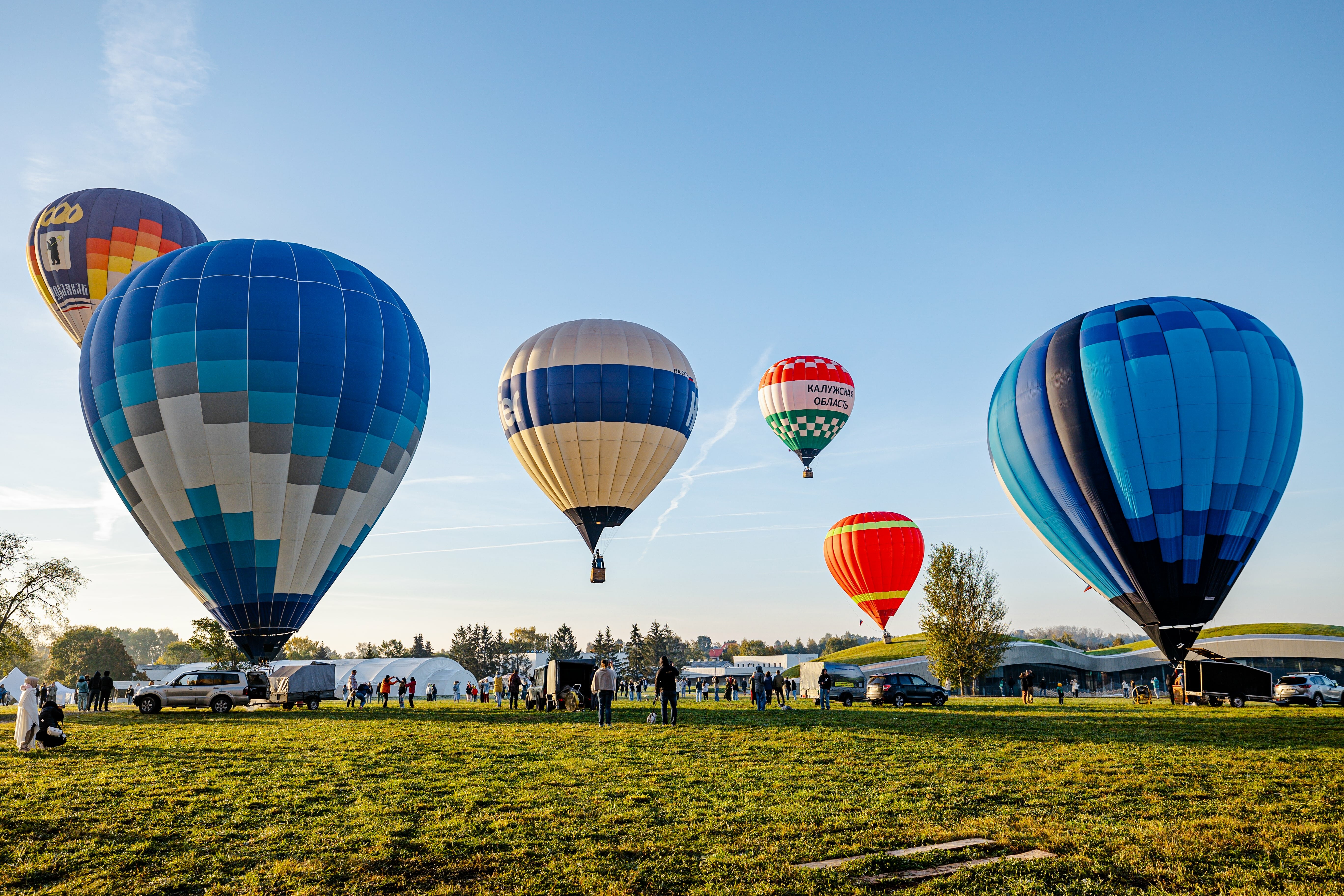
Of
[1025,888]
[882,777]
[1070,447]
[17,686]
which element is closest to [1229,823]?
[1025,888]

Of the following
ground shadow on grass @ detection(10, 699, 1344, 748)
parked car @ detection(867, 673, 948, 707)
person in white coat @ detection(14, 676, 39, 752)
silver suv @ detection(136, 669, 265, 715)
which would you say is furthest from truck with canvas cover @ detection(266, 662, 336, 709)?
parked car @ detection(867, 673, 948, 707)

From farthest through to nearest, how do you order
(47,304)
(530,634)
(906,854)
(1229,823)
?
(530,634), (47,304), (1229,823), (906,854)

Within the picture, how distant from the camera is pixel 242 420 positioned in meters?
25.7

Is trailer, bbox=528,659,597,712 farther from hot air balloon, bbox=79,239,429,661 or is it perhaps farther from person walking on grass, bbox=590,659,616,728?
person walking on grass, bbox=590,659,616,728

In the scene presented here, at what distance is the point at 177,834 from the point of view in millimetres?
8117

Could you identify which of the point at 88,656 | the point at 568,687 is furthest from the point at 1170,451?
the point at 88,656

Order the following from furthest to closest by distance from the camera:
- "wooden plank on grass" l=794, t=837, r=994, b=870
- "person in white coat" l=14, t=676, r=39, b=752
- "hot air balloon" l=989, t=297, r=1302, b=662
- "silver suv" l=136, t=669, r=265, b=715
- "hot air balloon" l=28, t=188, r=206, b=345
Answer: "hot air balloon" l=28, t=188, r=206, b=345 < "silver suv" l=136, t=669, r=265, b=715 < "hot air balloon" l=989, t=297, r=1302, b=662 < "person in white coat" l=14, t=676, r=39, b=752 < "wooden plank on grass" l=794, t=837, r=994, b=870

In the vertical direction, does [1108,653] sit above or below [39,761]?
below

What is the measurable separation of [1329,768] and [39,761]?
19506 mm

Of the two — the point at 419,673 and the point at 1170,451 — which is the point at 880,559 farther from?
the point at 419,673

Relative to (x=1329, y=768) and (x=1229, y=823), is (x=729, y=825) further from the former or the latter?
(x=1329, y=768)

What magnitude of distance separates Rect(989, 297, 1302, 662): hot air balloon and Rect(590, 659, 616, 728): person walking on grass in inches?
671

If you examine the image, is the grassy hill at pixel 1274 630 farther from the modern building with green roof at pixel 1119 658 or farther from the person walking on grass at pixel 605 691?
the person walking on grass at pixel 605 691

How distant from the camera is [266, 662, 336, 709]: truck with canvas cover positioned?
3288 centimetres
